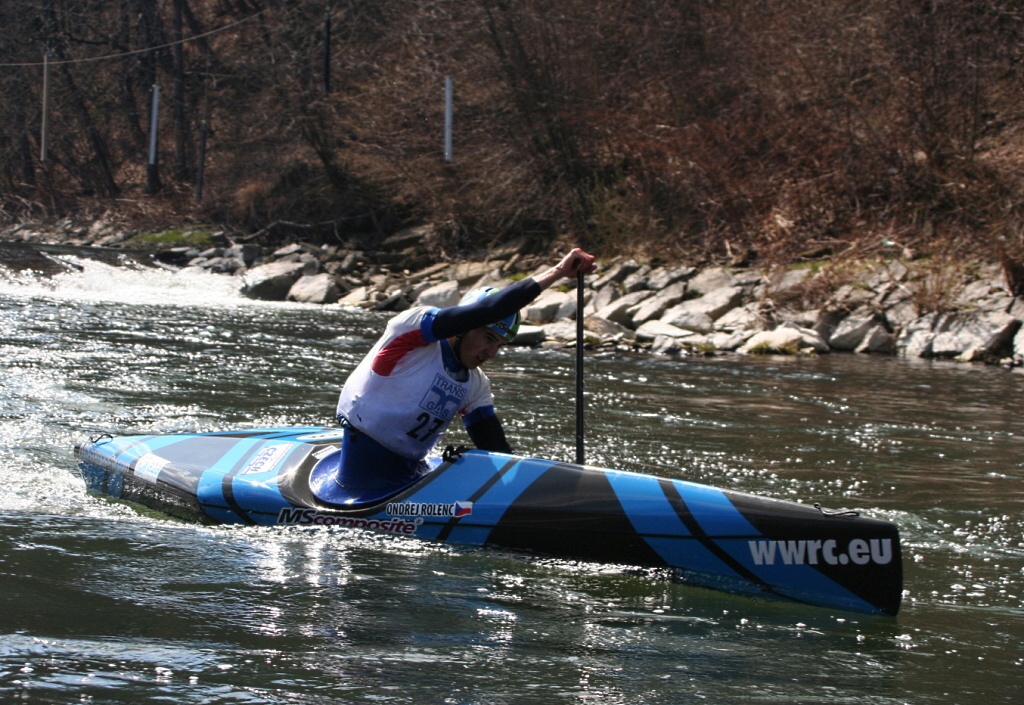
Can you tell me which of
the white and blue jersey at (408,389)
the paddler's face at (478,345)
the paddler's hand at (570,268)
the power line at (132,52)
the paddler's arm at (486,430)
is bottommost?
the paddler's arm at (486,430)

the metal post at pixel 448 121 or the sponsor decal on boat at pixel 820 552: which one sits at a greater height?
the metal post at pixel 448 121

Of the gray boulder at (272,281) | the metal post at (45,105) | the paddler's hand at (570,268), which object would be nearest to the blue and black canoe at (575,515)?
the paddler's hand at (570,268)

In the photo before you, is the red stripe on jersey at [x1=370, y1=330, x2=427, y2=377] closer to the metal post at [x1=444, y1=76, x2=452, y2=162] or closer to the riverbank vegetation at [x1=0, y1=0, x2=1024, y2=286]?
the riverbank vegetation at [x1=0, y1=0, x2=1024, y2=286]

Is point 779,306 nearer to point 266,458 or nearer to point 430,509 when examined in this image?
point 266,458

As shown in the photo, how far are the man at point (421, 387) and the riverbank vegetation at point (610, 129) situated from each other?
9.61 metres

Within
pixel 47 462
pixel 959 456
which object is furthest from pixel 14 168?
pixel 959 456

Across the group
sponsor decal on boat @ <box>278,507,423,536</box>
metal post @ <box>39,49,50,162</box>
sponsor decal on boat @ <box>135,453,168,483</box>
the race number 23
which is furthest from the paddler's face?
metal post @ <box>39,49,50,162</box>

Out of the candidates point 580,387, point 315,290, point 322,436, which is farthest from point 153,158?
point 580,387

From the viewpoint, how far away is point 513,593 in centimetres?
429

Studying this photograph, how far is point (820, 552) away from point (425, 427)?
66.0 inches

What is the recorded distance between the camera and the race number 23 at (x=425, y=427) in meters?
4.83

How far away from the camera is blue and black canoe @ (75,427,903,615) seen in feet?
13.6

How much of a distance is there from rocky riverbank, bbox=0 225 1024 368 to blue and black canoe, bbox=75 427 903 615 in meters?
7.91

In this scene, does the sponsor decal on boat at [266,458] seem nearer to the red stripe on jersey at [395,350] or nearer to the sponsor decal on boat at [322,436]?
the sponsor decal on boat at [322,436]
